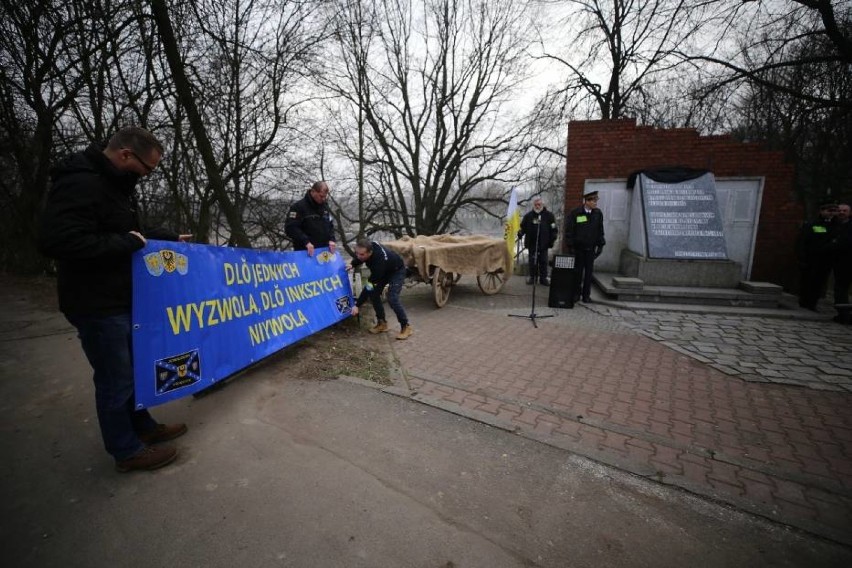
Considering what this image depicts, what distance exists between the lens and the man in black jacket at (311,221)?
496 centimetres

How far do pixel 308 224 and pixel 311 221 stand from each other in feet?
0.20

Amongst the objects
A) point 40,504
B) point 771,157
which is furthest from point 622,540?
point 771,157

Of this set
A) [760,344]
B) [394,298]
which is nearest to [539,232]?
[760,344]

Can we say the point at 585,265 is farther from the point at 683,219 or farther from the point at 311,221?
the point at 311,221

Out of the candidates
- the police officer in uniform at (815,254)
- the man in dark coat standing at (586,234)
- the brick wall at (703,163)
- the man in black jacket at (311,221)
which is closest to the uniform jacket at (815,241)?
→ the police officer in uniform at (815,254)

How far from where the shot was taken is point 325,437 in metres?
2.77

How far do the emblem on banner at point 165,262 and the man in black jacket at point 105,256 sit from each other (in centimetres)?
17

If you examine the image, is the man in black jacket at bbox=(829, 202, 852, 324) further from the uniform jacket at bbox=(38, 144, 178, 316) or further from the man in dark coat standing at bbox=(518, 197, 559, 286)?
the uniform jacket at bbox=(38, 144, 178, 316)

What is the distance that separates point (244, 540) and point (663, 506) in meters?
2.41

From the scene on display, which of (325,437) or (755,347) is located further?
(755,347)

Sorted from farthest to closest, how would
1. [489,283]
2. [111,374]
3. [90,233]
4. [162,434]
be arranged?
[489,283] < [162,434] < [111,374] < [90,233]

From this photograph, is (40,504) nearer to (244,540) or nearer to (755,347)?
(244,540)

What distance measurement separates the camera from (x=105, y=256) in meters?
2.08

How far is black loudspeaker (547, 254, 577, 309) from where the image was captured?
22.4ft
